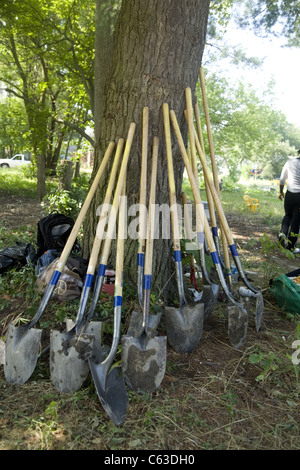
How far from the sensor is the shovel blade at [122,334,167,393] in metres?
2.12

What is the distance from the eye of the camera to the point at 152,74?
2732 mm

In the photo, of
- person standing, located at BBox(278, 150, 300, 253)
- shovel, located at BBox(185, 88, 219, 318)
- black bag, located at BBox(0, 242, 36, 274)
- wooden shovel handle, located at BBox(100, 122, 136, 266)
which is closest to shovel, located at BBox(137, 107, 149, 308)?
wooden shovel handle, located at BBox(100, 122, 136, 266)

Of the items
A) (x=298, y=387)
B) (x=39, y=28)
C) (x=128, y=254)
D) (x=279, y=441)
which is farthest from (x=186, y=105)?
(x=39, y=28)

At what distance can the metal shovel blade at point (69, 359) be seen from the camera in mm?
2104

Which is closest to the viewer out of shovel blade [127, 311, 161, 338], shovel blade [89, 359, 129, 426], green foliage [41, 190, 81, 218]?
shovel blade [89, 359, 129, 426]

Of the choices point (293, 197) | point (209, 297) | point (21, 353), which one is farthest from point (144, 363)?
point (293, 197)

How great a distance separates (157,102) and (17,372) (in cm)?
207

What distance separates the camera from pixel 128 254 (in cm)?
294

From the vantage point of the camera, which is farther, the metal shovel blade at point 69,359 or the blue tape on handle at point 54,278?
the blue tape on handle at point 54,278

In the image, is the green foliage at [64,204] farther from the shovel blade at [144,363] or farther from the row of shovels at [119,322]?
the shovel blade at [144,363]

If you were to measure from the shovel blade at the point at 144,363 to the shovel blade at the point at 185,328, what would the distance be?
13.1 inches

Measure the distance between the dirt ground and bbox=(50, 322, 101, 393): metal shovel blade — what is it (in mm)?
89

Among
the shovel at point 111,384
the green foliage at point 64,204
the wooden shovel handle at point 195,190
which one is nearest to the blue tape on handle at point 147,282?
the shovel at point 111,384

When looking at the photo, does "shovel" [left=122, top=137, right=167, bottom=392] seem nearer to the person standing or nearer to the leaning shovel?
the leaning shovel
